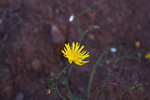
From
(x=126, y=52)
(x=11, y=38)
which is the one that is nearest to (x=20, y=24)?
(x=11, y=38)

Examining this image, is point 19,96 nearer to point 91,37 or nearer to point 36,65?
point 36,65

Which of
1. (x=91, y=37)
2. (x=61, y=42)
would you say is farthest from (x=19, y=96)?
(x=91, y=37)

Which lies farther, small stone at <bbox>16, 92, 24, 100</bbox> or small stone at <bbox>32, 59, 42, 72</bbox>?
small stone at <bbox>32, 59, 42, 72</bbox>

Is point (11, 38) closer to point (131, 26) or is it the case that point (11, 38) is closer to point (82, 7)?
point (82, 7)

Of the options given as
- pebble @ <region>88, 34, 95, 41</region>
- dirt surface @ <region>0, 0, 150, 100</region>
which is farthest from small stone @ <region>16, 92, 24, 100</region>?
pebble @ <region>88, 34, 95, 41</region>

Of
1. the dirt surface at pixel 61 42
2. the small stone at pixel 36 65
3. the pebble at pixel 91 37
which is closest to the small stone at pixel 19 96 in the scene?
the dirt surface at pixel 61 42

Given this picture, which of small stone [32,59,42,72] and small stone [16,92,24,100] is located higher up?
small stone [32,59,42,72]

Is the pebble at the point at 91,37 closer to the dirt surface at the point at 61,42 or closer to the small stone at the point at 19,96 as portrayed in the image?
the dirt surface at the point at 61,42

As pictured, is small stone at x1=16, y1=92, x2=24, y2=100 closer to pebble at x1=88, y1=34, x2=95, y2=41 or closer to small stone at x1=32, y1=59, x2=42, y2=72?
small stone at x1=32, y1=59, x2=42, y2=72
